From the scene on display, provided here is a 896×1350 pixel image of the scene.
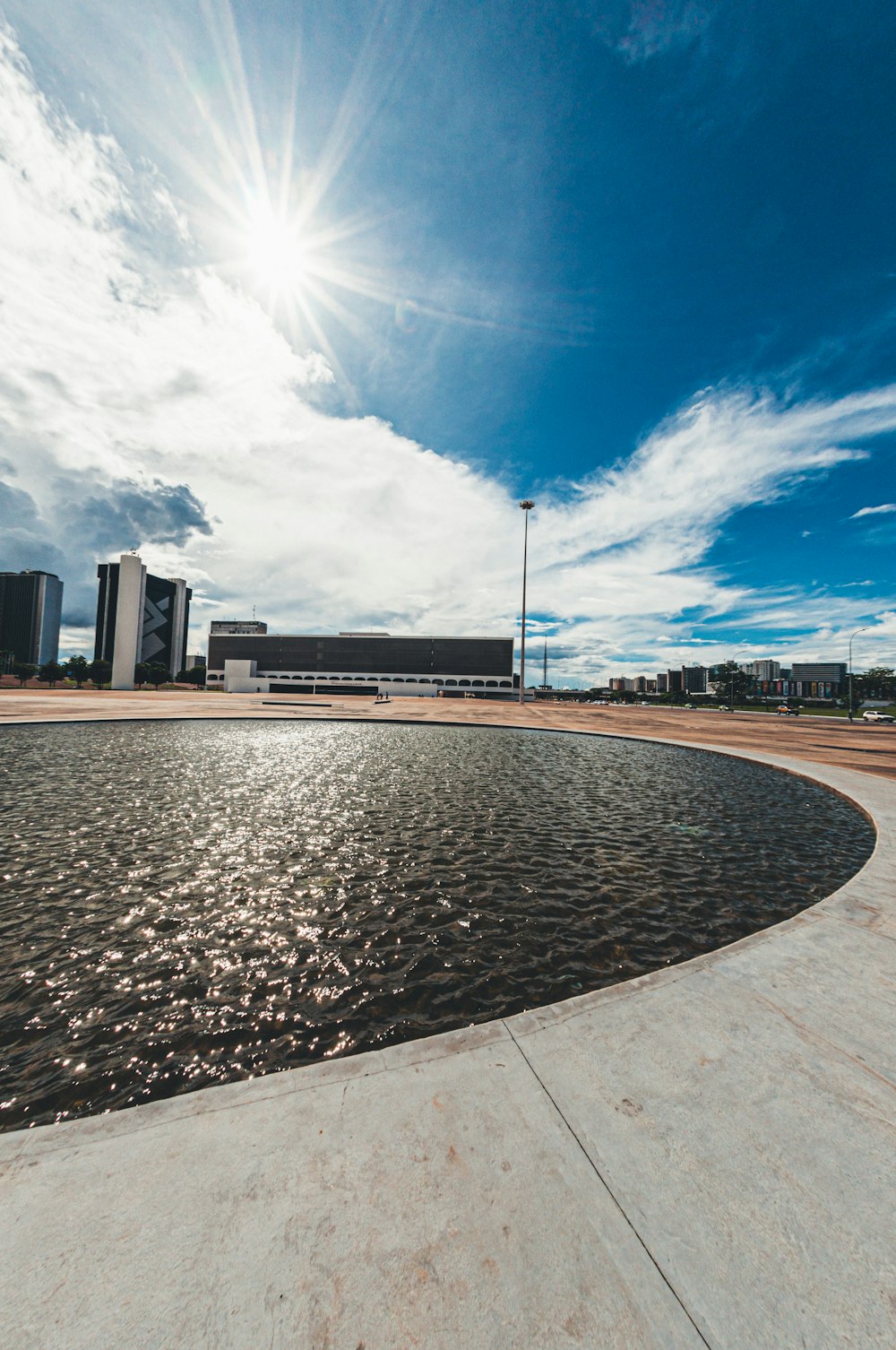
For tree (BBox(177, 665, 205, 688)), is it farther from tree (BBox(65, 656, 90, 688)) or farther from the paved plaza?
the paved plaza

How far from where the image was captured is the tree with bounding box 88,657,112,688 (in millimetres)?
115875

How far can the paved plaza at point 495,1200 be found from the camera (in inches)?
81.7

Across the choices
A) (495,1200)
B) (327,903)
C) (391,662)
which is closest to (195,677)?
(391,662)

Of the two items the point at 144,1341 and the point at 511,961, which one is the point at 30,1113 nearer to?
the point at 144,1341

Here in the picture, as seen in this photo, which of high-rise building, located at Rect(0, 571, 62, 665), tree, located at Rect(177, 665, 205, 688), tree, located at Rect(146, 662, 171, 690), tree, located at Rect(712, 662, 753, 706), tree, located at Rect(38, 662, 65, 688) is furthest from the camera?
high-rise building, located at Rect(0, 571, 62, 665)

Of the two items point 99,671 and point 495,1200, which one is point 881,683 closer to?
point 495,1200

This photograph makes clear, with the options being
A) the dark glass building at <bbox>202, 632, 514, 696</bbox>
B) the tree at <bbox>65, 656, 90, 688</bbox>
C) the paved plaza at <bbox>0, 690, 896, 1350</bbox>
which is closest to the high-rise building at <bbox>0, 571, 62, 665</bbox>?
the tree at <bbox>65, 656, 90, 688</bbox>

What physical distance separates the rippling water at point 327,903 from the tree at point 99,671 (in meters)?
122

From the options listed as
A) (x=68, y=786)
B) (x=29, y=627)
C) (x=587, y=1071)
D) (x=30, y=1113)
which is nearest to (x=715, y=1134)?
(x=587, y=1071)

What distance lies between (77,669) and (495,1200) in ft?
464

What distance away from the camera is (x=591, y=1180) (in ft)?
8.77

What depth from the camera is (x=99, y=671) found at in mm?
116500

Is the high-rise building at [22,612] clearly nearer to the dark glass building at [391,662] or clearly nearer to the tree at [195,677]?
the tree at [195,677]

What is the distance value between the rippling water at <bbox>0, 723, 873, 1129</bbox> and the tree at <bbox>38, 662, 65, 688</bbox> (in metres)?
118
